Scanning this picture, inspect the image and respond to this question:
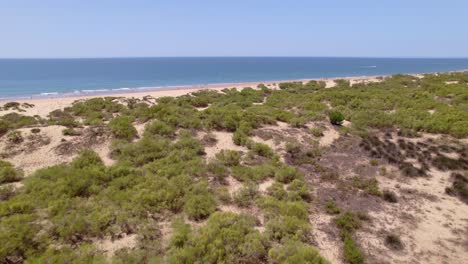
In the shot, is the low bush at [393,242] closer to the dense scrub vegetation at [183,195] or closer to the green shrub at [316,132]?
the dense scrub vegetation at [183,195]

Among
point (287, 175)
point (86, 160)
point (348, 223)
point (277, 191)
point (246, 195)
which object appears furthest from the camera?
point (86, 160)

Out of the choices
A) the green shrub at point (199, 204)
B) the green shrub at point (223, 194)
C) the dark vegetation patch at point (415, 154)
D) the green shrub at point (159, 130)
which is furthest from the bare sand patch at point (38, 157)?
the dark vegetation patch at point (415, 154)

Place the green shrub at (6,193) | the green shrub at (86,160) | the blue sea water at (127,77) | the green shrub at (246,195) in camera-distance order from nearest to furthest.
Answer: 1. the green shrub at (6,193)
2. the green shrub at (246,195)
3. the green shrub at (86,160)
4. the blue sea water at (127,77)

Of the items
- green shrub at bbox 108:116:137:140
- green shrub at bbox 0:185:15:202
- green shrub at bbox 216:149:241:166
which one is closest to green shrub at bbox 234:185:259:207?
green shrub at bbox 216:149:241:166

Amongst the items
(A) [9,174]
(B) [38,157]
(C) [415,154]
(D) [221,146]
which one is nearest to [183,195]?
(D) [221,146]

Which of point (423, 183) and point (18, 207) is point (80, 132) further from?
point (423, 183)

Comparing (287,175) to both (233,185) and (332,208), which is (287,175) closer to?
(233,185)
